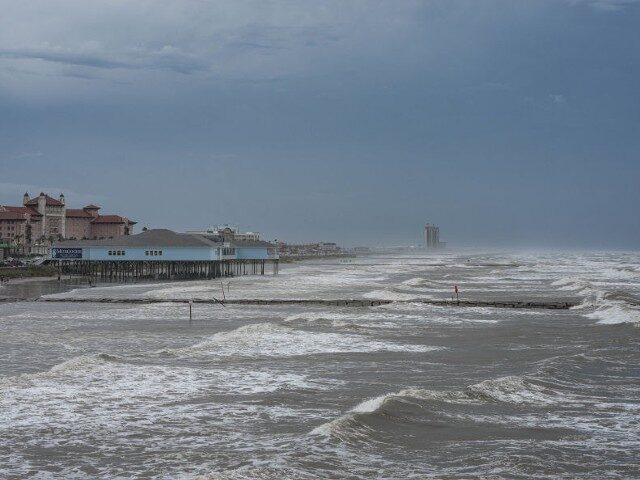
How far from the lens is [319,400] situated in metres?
19.9

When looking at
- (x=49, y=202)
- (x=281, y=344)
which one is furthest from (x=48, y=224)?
(x=281, y=344)

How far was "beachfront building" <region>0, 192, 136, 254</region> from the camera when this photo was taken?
499ft

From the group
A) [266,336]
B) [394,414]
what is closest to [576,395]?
[394,414]

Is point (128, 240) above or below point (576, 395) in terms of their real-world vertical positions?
above

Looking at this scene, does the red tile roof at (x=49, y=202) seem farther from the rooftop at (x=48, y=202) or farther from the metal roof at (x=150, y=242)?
the metal roof at (x=150, y=242)

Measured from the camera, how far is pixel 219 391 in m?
21.1

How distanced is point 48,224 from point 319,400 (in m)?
160

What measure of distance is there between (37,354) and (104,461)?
46.9ft

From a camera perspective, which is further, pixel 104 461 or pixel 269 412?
pixel 269 412

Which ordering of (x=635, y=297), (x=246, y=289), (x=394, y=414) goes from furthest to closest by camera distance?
(x=246, y=289) < (x=635, y=297) < (x=394, y=414)

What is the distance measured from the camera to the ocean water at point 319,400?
14.7m

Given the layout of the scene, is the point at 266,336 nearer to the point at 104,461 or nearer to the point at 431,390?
the point at 431,390

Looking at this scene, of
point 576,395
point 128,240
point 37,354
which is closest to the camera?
point 576,395

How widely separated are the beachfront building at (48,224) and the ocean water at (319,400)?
111834 millimetres
